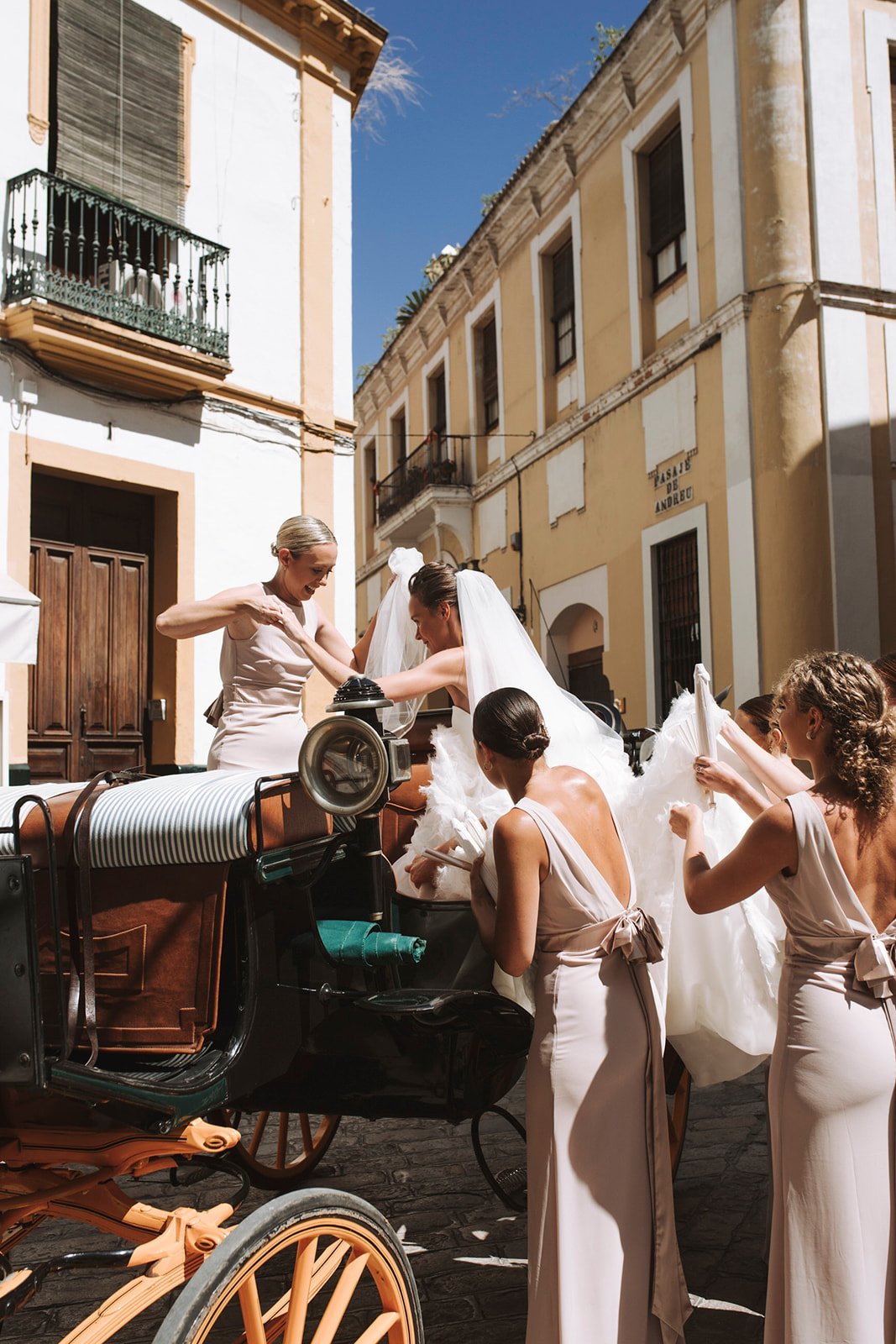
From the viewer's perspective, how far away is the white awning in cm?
654

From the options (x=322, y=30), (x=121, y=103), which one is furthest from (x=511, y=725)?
(x=322, y=30)

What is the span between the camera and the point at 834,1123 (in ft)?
7.64

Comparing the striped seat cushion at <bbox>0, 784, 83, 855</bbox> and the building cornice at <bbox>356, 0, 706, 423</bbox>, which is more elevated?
the building cornice at <bbox>356, 0, 706, 423</bbox>

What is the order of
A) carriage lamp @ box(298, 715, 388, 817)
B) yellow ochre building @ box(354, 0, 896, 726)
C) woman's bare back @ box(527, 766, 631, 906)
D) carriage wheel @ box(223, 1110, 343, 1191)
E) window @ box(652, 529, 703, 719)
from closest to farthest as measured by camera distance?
carriage lamp @ box(298, 715, 388, 817), woman's bare back @ box(527, 766, 631, 906), carriage wheel @ box(223, 1110, 343, 1191), yellow ochre building @ box(354, 0, 896, 726), window @ box(652, 529, 703, 719)

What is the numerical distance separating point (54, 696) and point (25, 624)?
2091 millimetres

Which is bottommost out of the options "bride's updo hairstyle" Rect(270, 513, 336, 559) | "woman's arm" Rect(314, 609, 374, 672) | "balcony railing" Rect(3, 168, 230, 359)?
"woman's arm" Rect(314, 609, 374, 672)

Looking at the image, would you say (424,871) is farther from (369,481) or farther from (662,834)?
(369,481)

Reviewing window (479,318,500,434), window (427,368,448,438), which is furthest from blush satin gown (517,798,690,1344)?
window (427,368,448,438)

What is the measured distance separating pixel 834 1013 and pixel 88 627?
7.60 meters

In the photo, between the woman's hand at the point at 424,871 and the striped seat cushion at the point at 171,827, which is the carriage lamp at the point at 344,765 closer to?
the striped seat cushion at the point at 171,827

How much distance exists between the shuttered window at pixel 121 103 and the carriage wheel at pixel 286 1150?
752 cm

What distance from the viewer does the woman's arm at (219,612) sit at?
320cm

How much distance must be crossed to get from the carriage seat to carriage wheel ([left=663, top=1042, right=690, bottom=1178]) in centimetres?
192

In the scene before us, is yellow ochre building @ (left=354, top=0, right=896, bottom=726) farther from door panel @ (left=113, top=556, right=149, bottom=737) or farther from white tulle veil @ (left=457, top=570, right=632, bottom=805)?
white tulle veil @ (left=457, top=570, right=632, bottom=805)
